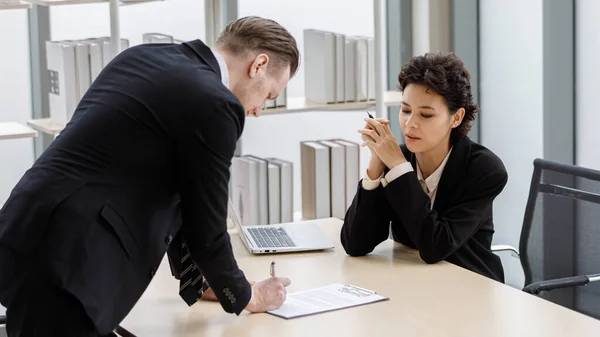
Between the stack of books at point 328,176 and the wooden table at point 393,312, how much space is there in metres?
0.94

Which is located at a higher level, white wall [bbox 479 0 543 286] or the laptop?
white wall [bbox 479 0 543 286]

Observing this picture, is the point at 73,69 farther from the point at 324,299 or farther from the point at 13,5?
the point at 324,299

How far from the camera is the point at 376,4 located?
12.1ft

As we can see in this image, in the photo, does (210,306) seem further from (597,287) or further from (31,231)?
(597,287)

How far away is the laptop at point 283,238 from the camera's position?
2.95m

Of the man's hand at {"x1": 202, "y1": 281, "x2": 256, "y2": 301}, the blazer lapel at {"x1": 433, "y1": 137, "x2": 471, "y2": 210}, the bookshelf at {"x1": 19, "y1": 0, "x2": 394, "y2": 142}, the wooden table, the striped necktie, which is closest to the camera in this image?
the wooden table

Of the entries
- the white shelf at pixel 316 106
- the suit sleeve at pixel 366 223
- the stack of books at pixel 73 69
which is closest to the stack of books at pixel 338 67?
the white shelf at pixel 316 106

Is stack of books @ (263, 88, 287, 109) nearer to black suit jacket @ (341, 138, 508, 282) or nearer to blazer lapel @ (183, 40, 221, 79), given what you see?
black suit jacket @ (341, 138, 508, 282)

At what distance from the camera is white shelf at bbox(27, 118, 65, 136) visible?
133 inches

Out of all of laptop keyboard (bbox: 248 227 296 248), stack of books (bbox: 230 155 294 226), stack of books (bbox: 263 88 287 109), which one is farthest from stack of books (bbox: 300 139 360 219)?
laptop keyboard (bbox: 248 227 296 248)

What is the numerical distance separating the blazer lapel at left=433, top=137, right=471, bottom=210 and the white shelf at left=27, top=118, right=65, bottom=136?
1432 mm

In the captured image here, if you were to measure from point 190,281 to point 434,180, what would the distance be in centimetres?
94

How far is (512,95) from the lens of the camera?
176 inches

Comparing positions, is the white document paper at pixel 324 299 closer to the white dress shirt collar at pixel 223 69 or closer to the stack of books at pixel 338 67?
the white dress shirt collar at pixel 223 69
